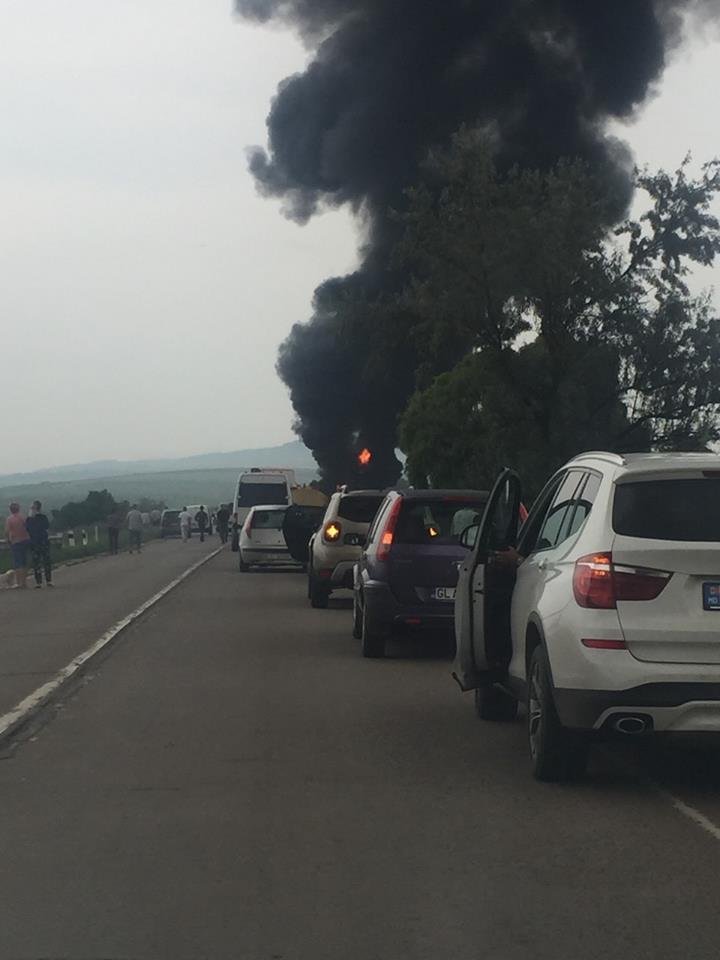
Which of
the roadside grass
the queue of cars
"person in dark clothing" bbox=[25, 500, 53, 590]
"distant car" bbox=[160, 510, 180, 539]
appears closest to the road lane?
"person in dark clothing" bbox=[25, 500, 53, 590]

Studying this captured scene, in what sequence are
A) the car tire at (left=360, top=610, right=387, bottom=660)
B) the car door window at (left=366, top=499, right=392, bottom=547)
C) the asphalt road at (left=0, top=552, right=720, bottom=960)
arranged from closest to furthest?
the asphalt road at (left=0, top=552, right=720, bottom=960) < the car tire at (left=360, top=610, right=387, bottom=660) < the car door window at (left=366, top=499, right=392, bottom=547)

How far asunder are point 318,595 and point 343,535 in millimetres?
1628

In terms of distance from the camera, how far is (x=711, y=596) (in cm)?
820

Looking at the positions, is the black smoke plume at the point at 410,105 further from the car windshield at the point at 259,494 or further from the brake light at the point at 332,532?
the brake light at the point at 332,532

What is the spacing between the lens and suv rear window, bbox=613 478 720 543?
8.38 m

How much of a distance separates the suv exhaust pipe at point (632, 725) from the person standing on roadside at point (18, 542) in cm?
2338

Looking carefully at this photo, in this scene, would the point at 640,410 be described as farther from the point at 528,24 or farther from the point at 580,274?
the point at 528,24

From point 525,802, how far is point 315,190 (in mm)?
68507

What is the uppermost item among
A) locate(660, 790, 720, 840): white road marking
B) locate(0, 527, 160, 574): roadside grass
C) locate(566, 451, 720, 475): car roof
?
locate(566, 451, 720, 475): car roof

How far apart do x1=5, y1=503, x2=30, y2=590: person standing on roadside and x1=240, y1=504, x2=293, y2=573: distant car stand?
6140 mm

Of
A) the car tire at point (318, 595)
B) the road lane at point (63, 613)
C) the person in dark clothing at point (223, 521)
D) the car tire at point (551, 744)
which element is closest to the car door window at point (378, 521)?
the road lane at point (63, 613)

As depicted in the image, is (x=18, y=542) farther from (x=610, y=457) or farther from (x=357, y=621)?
(x=610, y=457)

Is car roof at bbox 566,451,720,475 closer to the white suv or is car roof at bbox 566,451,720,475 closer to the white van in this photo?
the white suv

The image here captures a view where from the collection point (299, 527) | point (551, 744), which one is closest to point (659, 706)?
point (551, 744)
